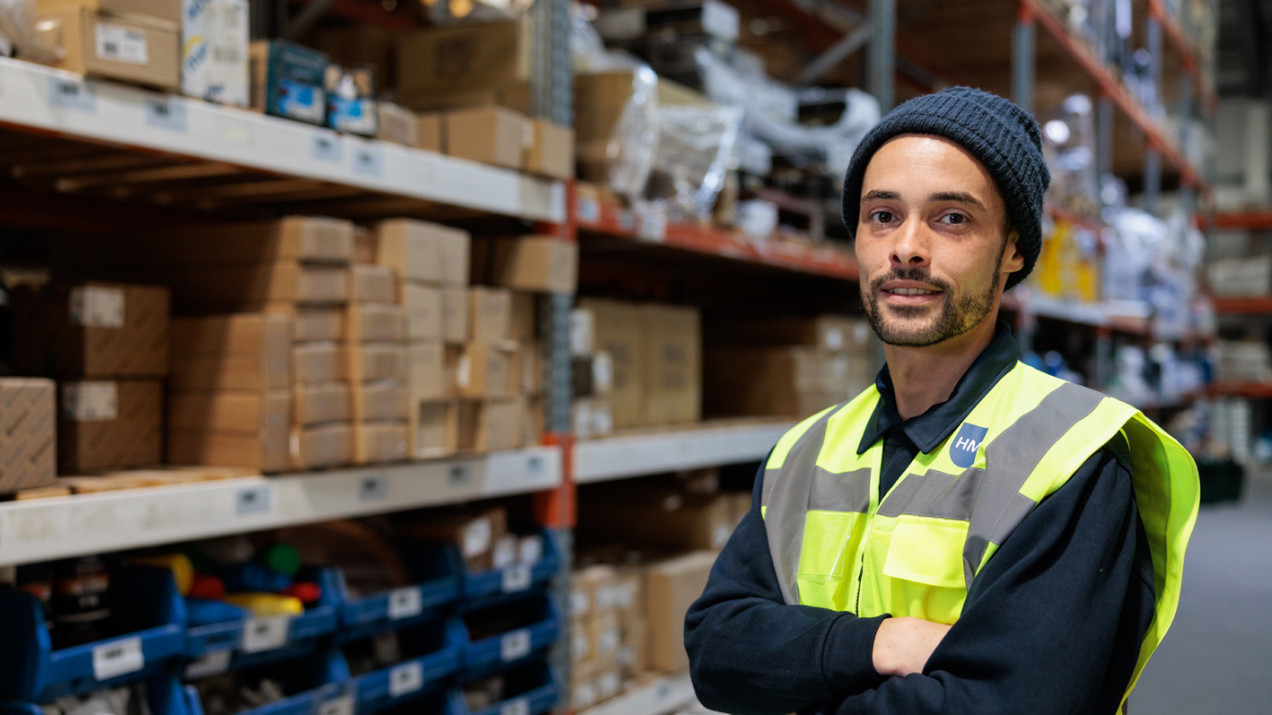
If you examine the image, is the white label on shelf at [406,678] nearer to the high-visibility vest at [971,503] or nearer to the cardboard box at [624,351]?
the cardboard box at [624,351]

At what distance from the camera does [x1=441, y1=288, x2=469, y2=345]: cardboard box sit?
2443 millimetres

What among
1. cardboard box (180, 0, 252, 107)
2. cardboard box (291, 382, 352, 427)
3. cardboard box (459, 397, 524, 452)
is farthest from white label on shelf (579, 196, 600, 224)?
cardboard box (180, 0, 252, 107)

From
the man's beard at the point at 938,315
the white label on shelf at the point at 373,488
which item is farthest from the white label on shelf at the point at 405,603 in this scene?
the man's beard at the point at 938,315

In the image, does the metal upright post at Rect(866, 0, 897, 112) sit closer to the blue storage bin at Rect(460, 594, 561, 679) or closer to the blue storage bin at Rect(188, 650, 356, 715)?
the blue storage bin at Rect(460, 594, 561, 679)

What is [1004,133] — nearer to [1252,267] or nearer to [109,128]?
[109,128]

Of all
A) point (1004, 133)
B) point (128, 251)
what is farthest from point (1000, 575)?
point (128, 251)

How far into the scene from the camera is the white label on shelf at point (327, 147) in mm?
2109

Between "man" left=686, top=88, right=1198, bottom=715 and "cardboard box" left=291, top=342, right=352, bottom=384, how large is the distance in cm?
108

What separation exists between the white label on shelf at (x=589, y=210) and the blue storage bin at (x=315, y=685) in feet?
4.32

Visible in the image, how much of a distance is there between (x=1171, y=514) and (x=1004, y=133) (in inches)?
19.0

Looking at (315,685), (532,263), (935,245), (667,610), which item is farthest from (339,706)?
(935,245)

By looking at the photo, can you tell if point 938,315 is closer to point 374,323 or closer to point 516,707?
point 374,323

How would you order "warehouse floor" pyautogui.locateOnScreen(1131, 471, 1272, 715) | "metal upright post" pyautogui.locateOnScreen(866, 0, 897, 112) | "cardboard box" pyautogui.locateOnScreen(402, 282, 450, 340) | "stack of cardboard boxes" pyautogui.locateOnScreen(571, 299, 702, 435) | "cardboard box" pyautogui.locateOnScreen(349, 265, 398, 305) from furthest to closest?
1. "metal upright post" pyautogui.locateOnScreen(866, 0, 897, 112)
2. "warehouse floor" pyautogui.locateOnScreen(1131, 471, 1272, 715)
3. "stack of cardboard boxes" pyautogui.locateOnScreen(571, 299, 702, 435)
4. "cardboard box" pyautogui.locateOnScreen(402, 282, 450, 340)
5. "cardboard box" pyautogui.locateOnScreen(349, 265, 398, 305)

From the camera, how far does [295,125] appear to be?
2.08 m
